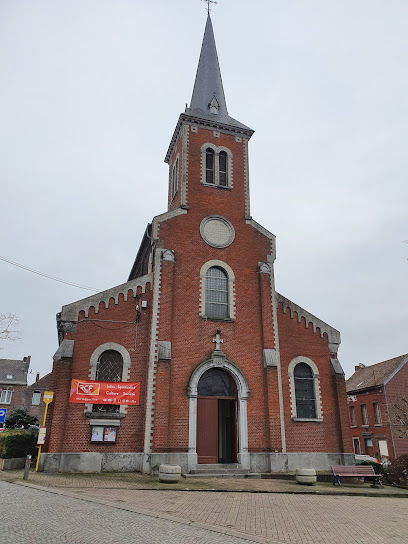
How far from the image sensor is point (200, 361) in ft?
60.2

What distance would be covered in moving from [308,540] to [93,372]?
37.6 ft

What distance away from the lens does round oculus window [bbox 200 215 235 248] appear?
2080 centimetres

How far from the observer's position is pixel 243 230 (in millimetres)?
21719

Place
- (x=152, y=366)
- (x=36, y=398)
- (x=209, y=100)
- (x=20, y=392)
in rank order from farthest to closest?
(x=20, y=392) → (x=36, y=398) → (x=209, y=100) → (x=152, y=366)

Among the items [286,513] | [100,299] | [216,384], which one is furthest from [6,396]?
[286,513]

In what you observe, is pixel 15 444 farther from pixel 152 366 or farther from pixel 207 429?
pixel 207 429

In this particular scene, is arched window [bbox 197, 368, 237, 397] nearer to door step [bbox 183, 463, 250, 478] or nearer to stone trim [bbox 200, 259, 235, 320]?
stone trim [bbox 200, 259, 235, 320]

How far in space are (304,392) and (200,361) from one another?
208 inches

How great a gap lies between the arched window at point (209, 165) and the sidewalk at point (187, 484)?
1429cm

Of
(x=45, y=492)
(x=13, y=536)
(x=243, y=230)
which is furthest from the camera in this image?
(x=243, y=230)

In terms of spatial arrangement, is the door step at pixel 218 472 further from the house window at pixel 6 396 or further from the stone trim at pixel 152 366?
the house window at pixel 6 396

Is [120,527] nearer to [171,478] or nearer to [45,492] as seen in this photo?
[45,492]

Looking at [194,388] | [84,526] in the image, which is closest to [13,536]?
[84,526]

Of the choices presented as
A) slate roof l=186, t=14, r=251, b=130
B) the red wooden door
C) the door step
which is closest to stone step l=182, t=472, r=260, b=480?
the door step
